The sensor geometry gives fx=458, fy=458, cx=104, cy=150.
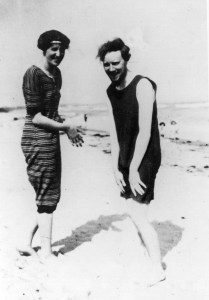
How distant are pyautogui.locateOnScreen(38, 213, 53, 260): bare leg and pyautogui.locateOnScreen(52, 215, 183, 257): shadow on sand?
190 mm

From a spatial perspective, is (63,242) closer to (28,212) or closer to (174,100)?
(28,212)

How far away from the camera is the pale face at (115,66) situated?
3223mm

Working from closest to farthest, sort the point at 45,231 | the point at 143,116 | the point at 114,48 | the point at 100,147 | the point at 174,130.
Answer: the point at 143,116 < the point at 114,48 < the point at 45,231 < the point at 100,147 < the point at 174,130

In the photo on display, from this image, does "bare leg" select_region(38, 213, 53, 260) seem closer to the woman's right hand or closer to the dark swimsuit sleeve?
the woman's right hand

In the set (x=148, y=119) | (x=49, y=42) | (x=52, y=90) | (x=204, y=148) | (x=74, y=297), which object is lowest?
(x=74, y=297)

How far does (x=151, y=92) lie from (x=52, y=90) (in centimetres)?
74

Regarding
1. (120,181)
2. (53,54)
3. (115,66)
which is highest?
(53,54)

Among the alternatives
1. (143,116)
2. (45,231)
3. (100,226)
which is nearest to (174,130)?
(100,226)

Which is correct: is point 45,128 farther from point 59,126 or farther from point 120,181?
point 120,181

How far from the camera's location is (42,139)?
339 cm

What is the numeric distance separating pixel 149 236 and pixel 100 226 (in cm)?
85

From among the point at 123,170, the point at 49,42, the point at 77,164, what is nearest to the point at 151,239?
the point at 123,170

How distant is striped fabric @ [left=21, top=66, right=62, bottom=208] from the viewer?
130 inches

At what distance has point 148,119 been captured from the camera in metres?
3.13
